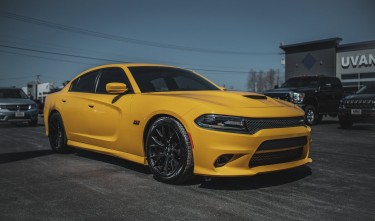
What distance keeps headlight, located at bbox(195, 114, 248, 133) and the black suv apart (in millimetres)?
8922

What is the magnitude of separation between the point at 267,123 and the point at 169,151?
3.49 ft

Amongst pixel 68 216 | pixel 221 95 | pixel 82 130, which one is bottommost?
pixel 68 216

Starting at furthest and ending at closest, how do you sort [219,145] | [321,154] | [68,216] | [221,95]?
[321,154] < [221,95] < [219,145] < [68,216]

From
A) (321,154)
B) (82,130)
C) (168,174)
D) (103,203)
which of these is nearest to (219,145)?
(168,174)

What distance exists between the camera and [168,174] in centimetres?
391

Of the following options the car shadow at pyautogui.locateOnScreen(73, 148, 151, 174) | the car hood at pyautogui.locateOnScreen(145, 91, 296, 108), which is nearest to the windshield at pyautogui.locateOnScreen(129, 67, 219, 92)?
the car hood at pyautogui.locateOnScreen(145, 91, 296, 108)

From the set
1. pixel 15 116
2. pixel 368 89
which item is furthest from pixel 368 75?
pixel 15 116

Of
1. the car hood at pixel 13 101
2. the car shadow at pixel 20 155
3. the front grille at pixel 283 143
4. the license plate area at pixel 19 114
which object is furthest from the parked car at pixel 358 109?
the car hood at pixel 13 101

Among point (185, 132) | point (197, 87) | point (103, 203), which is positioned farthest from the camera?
point (197, 87)

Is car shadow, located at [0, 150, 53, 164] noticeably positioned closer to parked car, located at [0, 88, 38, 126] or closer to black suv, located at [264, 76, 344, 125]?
parked car, located at [0, 88, 38, 126]

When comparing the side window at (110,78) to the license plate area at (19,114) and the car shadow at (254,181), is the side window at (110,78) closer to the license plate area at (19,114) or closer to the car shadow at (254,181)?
the car shadow at (254,181)

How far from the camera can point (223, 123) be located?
3627 millimetres

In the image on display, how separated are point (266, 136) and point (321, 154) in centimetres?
276

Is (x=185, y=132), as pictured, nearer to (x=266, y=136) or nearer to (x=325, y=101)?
(x=266, y=136)
